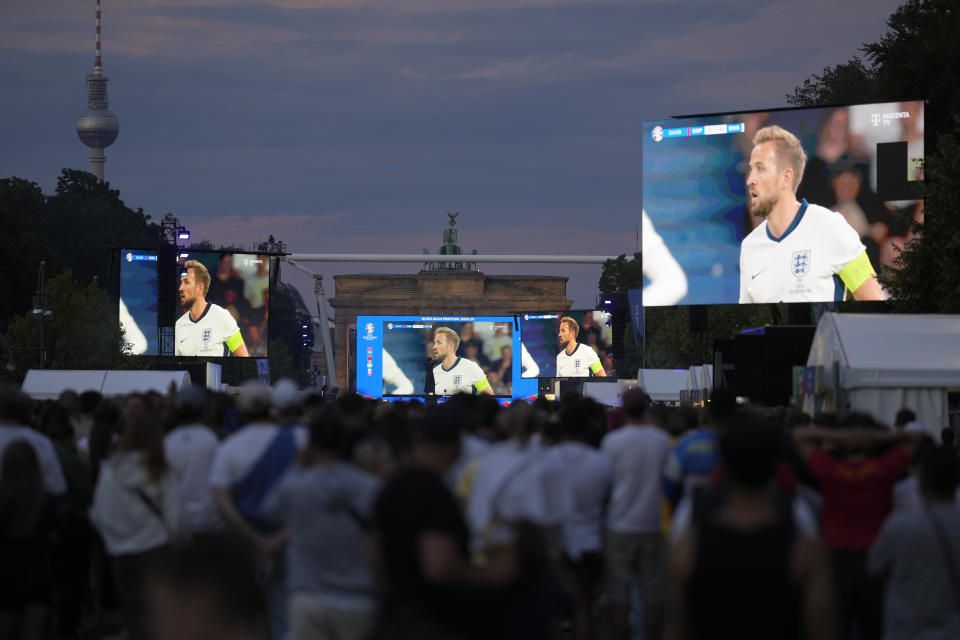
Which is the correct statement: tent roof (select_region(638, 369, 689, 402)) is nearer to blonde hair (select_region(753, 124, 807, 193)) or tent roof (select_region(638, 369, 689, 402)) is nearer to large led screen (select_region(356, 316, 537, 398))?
large led screen (select_region(356, 316, 537, 398))

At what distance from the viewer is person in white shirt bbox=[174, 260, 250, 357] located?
156 ft

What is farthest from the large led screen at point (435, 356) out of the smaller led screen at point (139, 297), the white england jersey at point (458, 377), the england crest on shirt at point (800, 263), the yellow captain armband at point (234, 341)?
the england crest on shirt at point (800, 263)

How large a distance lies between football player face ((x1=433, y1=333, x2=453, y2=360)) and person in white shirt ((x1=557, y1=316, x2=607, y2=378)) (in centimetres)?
1405

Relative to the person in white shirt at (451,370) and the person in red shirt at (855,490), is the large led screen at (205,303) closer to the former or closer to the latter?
the person in white shirt at (451,370)

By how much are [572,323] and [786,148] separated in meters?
38.9

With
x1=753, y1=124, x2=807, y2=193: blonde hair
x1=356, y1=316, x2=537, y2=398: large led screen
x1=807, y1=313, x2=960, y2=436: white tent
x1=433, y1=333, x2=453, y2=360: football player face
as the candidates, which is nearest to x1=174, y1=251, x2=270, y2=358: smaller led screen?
x1=356, y1=316, x2=537, y2=398: large led screen

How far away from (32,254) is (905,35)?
150ft

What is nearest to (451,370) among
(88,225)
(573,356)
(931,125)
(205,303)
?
(205,303)

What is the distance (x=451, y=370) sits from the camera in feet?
173

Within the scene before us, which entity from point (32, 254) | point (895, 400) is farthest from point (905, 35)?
point (32, 254)

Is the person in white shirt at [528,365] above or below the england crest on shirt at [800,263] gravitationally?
below

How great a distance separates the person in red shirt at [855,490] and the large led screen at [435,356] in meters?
40.2

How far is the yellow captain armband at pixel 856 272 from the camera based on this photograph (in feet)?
92.7

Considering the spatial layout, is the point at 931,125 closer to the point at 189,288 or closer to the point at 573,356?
the point at 189,288
